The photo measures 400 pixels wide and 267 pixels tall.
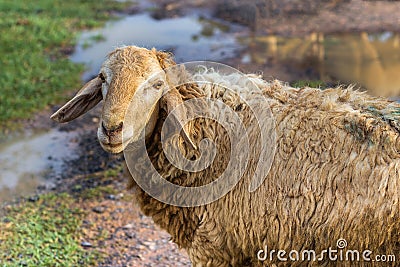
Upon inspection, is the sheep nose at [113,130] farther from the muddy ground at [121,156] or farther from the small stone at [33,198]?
the small stone at [33,198]

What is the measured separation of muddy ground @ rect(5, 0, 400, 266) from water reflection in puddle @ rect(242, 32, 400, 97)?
474mm

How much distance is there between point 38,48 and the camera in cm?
1146

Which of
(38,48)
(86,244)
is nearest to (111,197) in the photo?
(86,244)

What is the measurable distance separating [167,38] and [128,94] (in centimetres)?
958

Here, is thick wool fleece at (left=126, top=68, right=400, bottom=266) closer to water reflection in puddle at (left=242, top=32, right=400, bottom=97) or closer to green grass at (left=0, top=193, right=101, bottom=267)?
green grass at (left=0, top=193, right=101, bottom=267)

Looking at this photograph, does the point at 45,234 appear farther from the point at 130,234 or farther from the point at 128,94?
the point at 128,94

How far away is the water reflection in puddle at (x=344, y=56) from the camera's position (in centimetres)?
927

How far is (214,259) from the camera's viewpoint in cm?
366

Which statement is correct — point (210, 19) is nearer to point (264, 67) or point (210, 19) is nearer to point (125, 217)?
point (264, 67)

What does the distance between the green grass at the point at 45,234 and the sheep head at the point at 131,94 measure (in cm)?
215

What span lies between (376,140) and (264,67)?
7.22 m

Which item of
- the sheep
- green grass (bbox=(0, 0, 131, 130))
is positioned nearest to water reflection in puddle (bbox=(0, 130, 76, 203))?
green grass (bbox=(0, 0, 131, 130))

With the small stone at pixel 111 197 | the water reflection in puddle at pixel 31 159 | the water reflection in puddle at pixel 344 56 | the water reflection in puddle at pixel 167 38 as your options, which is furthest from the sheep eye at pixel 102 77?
the water reflection in puddle at pixel 167 38

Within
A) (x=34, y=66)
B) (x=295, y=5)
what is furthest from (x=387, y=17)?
(x=34, y=66)
